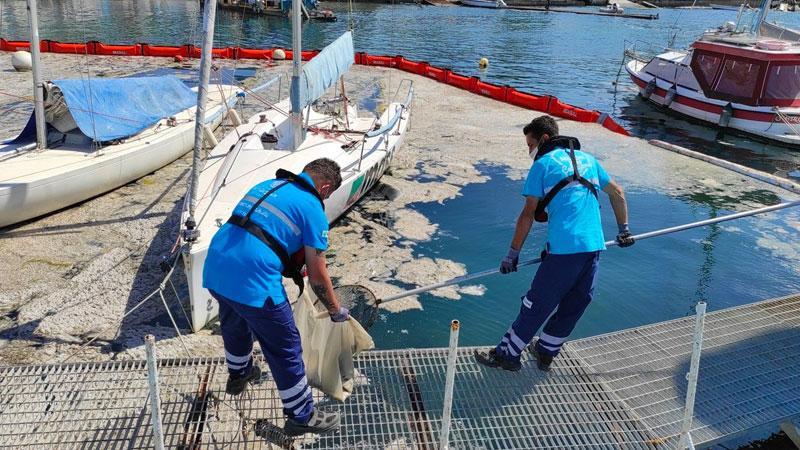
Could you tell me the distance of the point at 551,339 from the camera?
4688 mm

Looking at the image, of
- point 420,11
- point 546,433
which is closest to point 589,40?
point 420,11

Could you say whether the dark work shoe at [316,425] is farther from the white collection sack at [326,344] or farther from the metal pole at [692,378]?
the metal pole at [692,378]

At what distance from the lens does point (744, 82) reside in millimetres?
19016

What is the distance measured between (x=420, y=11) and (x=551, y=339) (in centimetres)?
6125

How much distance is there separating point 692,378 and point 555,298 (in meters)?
1.04

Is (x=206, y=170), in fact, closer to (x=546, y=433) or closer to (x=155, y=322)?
(x=155, y=322)

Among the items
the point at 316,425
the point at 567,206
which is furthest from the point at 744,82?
the point at 316,425

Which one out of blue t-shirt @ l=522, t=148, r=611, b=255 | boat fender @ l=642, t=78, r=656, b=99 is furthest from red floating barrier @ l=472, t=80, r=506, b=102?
blue t-shirt @ l=522, t=148, r=611, b=255

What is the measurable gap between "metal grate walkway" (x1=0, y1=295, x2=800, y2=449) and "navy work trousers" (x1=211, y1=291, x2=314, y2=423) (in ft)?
1.61

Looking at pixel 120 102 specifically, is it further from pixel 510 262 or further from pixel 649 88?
pixel 649 88

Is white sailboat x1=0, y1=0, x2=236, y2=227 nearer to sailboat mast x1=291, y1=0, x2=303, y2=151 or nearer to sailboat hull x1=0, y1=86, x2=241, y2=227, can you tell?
sailboat hull x1=0, y1=86, x2=241, y2=227

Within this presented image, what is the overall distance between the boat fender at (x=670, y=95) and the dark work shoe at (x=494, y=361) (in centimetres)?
1972

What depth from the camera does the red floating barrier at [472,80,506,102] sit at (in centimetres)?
1838

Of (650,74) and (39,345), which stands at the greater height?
(650,74)
